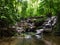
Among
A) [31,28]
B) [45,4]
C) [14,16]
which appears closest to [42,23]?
[31,28]

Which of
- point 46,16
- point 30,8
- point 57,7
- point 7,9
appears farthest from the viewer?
point 30,8

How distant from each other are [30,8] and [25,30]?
1074 centimetres

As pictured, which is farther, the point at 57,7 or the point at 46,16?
the point at 46,16

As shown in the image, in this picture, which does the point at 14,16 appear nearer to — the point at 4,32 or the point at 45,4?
the point at 4,32

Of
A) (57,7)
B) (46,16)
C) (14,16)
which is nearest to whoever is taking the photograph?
(14,16)

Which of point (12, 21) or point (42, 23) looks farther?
point (42, 23)

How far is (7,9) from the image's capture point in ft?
46.6

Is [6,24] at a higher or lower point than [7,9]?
lower

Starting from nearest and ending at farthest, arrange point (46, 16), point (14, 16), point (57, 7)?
point (14, 16)
point (57, 7)
point (46, 16)

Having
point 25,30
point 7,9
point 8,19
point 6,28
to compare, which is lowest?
point 25,30

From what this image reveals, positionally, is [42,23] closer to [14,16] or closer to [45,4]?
[45,4]

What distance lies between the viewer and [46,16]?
91.3 ft

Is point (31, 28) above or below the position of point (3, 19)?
below

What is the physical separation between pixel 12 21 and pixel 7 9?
1.33 metres
